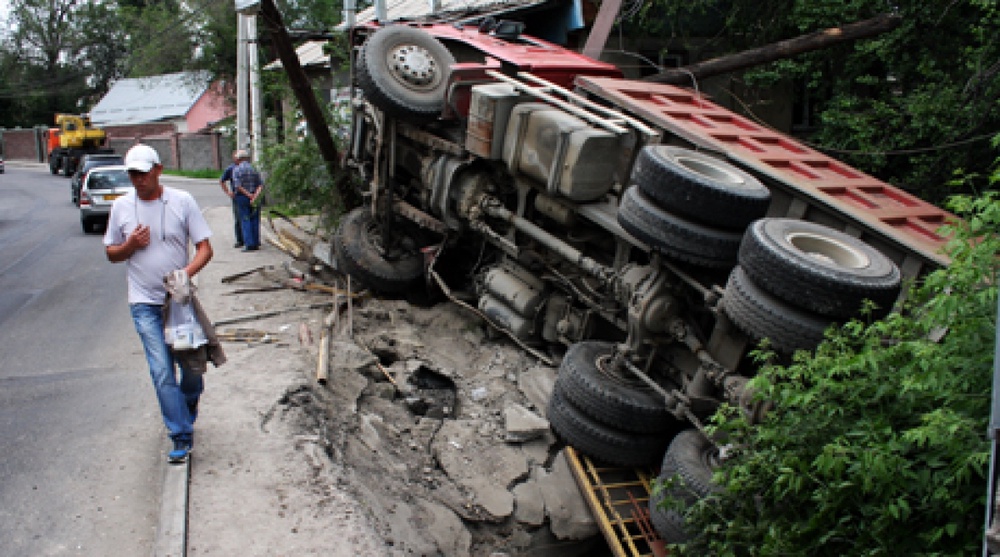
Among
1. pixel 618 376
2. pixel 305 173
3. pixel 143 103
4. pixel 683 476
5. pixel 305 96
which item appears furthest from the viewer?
pixel 143 103

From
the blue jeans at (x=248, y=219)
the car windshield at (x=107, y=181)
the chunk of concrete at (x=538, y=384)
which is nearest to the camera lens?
the chunk of concrete at (x=538, y=384)

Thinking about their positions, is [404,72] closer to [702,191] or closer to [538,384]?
[538,384]

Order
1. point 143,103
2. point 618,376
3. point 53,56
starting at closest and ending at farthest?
point 618,376 → point 143,103 → point 53,56

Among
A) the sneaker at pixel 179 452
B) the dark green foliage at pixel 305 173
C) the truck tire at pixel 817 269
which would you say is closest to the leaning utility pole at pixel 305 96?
the dark green foliage at pixel 305 173

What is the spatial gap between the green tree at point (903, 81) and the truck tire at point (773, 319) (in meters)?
4.88

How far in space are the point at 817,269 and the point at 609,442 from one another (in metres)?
2.14

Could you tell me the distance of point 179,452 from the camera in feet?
15.9

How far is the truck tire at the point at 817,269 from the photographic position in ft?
14.6

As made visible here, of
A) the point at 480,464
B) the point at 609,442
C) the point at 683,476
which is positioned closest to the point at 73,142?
the point at 480,464

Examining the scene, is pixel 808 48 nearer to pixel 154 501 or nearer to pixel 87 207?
pixel 154 501

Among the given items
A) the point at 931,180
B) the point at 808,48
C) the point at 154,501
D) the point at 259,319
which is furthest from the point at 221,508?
the point at 931,180


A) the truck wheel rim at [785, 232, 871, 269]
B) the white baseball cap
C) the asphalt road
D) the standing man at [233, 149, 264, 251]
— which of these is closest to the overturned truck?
the truck wheel rim at [785, 232, 871, 269]

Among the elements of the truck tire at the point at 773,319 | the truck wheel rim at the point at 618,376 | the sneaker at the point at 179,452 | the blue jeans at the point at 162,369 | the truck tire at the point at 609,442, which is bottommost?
the truck tire at the point at 609,442

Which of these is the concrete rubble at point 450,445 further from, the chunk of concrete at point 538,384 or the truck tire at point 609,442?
the truck tire at point 609,442
